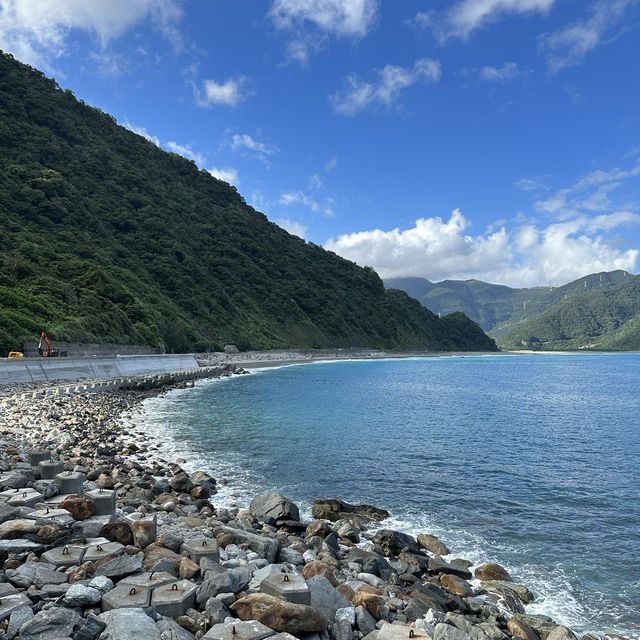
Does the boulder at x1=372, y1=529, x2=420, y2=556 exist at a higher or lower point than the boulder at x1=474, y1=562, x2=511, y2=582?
higher

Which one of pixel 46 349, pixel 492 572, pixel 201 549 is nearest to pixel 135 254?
Answer: pixel 46 349

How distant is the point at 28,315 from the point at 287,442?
121 ft

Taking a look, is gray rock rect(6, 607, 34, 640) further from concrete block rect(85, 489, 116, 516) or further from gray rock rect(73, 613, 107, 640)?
concrete block rect(85, 489, 116, 516)

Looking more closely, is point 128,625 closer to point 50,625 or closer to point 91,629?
point 91,629

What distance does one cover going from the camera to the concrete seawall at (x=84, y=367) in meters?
36.2

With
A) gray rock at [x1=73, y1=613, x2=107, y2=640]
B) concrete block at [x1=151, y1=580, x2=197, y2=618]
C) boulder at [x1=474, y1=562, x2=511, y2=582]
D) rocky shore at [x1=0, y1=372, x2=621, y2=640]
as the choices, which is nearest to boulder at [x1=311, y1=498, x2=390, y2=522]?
rocky shore at [x1=0, y1=372, x2=621, y2=640]

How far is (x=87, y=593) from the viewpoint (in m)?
6.30

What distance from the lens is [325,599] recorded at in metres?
7.41

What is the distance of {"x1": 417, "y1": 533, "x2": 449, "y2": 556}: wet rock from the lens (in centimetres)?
1295

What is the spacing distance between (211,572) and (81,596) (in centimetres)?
184

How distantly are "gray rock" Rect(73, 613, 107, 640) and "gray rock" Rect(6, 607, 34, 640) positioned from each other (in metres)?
0.75

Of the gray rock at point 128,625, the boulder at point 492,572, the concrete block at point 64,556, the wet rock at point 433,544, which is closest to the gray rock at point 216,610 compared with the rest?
the gray rock at point 128,625

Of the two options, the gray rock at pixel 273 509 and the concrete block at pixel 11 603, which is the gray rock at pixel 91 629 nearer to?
the concrete block at pixel 11 603

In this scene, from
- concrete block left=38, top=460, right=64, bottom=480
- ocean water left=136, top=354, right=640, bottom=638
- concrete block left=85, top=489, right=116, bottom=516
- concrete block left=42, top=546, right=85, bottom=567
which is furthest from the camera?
ocean water left=136, top=354, right=640, bottom=638
